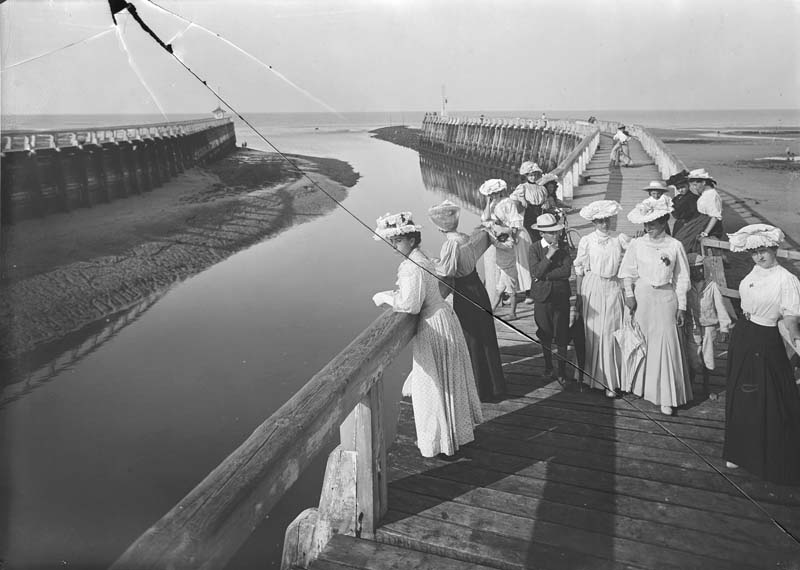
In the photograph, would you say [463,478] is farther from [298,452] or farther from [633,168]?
[633,168]

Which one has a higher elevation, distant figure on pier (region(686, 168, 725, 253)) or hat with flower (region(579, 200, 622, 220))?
hat with flower (region(579, 200, 622, 220))

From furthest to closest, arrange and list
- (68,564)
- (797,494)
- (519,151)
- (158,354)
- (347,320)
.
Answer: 1. (519,151)
2. (347,320)
3. (158,354)
4. (68,564)
5. (797,494)

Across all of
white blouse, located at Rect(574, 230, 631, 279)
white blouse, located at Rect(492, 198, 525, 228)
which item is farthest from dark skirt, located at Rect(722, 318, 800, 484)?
white blouse, located at Rect(492, 198, 525, 228)

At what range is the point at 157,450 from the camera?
26.8ft

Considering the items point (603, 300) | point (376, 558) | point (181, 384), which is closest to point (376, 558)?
point (376, 558)

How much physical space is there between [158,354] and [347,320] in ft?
13.0

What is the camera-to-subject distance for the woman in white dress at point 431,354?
335 centimetres

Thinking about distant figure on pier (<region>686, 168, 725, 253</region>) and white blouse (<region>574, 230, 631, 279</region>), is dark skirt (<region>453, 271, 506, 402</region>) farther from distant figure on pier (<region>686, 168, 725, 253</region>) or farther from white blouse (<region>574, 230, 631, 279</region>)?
distant figure on pier (<region>686, 168, 725, 253</region>)

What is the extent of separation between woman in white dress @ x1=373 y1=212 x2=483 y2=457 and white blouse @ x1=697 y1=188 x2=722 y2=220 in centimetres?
391

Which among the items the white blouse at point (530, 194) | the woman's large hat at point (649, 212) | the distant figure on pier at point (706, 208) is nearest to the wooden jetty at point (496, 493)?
the woman's large hat at point (649, 212)

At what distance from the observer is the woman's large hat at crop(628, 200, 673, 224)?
13.0ft

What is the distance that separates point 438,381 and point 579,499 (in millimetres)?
995

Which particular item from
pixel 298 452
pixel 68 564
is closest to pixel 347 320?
pixel 68 564

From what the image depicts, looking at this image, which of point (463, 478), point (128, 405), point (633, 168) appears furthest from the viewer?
point (633, 168)
